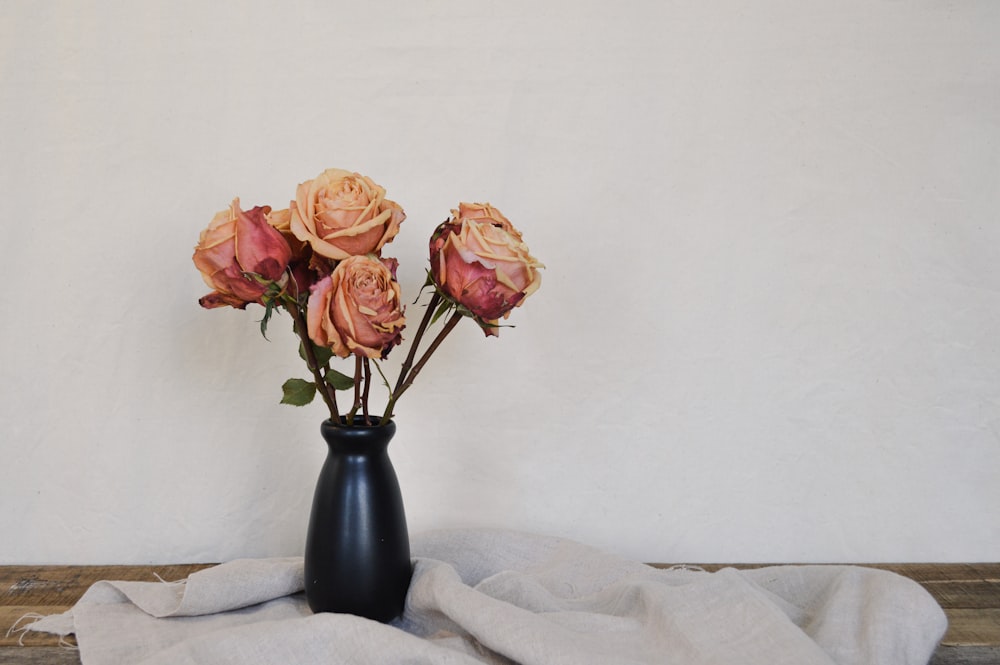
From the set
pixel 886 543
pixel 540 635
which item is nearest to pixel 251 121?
pixel 540 635

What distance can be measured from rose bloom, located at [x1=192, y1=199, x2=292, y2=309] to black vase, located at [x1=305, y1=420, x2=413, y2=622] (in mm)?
164

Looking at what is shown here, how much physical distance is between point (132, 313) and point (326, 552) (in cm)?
44

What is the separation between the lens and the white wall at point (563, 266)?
1.02m

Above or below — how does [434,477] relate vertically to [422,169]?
below

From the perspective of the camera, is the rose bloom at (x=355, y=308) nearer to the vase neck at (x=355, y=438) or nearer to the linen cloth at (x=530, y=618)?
the vase neck at (x=355, y=438)

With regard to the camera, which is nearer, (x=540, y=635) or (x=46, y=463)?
(x=540, y=635)

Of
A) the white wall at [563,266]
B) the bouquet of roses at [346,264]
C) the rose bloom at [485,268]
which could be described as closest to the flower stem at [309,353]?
the bouquet of roses at [346,264]

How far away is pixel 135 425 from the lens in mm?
1024

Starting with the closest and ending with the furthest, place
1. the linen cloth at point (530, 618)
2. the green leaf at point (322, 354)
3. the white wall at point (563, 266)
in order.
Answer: the linen cloth at point (530, 618) < the green leaf at point (322, 354) < the white wall at point (563, 266)

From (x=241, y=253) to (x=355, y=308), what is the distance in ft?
0.37

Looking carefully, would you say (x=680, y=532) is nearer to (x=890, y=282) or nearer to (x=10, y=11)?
(x=890, y=282)

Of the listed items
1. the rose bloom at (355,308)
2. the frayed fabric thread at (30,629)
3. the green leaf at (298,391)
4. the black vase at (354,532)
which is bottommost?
the frayed fabric thread at (30,629)

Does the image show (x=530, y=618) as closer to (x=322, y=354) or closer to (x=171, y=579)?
(x=322, y=354)

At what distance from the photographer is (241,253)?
720mm
